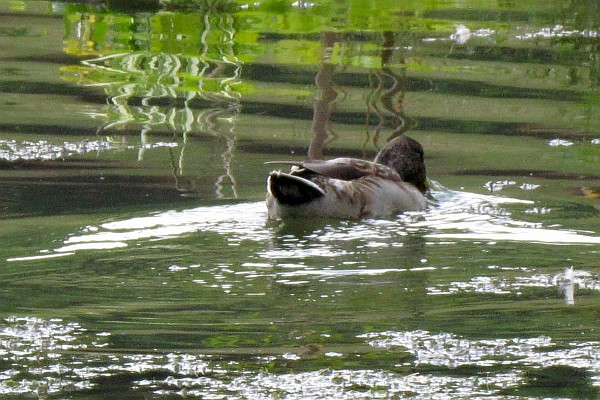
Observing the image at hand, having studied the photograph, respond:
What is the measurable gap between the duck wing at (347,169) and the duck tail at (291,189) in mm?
108

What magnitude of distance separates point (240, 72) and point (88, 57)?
A: 1.55 metres

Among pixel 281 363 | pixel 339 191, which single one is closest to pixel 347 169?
pixel 339 191

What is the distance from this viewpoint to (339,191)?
845 centimetres

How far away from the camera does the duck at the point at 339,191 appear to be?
8.27 metres

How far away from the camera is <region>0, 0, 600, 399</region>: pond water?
17.1 feet

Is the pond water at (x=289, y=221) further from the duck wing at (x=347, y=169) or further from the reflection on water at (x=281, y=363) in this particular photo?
the duck wing at (x=347, y=169)

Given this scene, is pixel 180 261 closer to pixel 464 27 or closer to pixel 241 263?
pixel 241 263

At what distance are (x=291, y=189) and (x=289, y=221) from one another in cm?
18

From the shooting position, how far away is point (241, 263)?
6957 mm

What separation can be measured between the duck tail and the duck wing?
0.35ft

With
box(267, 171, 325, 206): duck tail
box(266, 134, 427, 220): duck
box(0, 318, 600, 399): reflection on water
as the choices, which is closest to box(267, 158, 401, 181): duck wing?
box(266, 134, 427, 220): duck

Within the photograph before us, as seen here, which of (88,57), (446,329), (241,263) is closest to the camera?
(446,329)

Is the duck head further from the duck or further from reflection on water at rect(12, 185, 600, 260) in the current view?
reflection on water at rect(12, 185, 600, 260)

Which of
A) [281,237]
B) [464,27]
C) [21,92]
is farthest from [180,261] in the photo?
[464,27]
